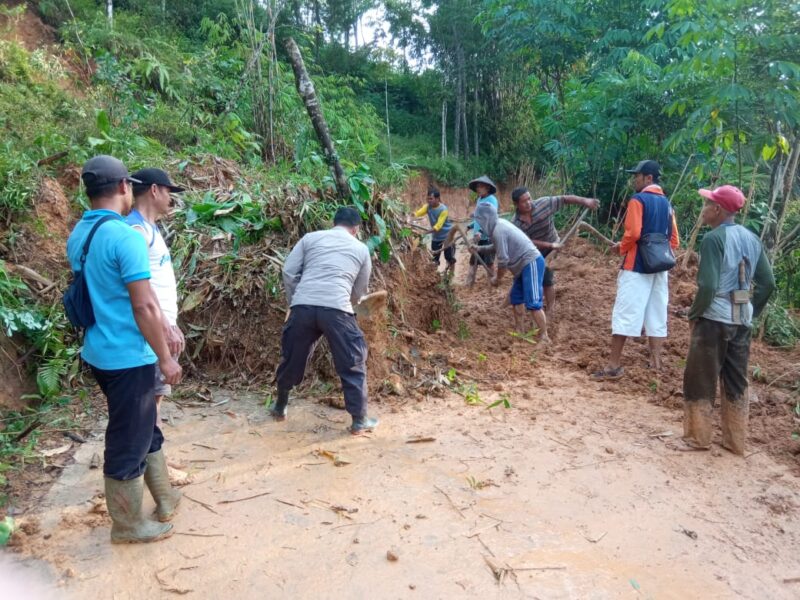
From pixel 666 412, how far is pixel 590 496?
1.66 m

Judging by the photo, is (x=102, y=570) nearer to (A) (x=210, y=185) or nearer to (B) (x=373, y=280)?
(B) (x=373, y=280)

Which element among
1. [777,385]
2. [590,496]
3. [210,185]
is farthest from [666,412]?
[210,185]

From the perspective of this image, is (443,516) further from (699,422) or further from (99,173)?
(99,173)

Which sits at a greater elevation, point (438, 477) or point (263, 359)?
point (263, 359)

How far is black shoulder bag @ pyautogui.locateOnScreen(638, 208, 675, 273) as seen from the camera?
199 inches

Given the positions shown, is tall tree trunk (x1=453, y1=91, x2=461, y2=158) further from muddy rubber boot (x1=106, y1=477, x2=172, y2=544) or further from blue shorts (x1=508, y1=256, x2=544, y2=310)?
muddy rubber boot (x1=106, y1=477, x2=172, y2=544)

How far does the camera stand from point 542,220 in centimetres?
675

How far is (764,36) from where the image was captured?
481 cm

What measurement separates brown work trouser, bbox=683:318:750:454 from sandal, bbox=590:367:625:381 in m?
1.37

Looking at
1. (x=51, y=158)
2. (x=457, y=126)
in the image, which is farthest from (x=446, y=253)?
(x=457, y=126)

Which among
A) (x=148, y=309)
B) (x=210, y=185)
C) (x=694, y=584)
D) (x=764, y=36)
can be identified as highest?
(x=764, y=36)

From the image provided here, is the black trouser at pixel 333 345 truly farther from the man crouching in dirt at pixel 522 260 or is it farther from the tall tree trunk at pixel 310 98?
the man crouching in dirt at pixel 522 260

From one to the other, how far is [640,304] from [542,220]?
1932 millimetres

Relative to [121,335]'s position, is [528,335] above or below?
below
